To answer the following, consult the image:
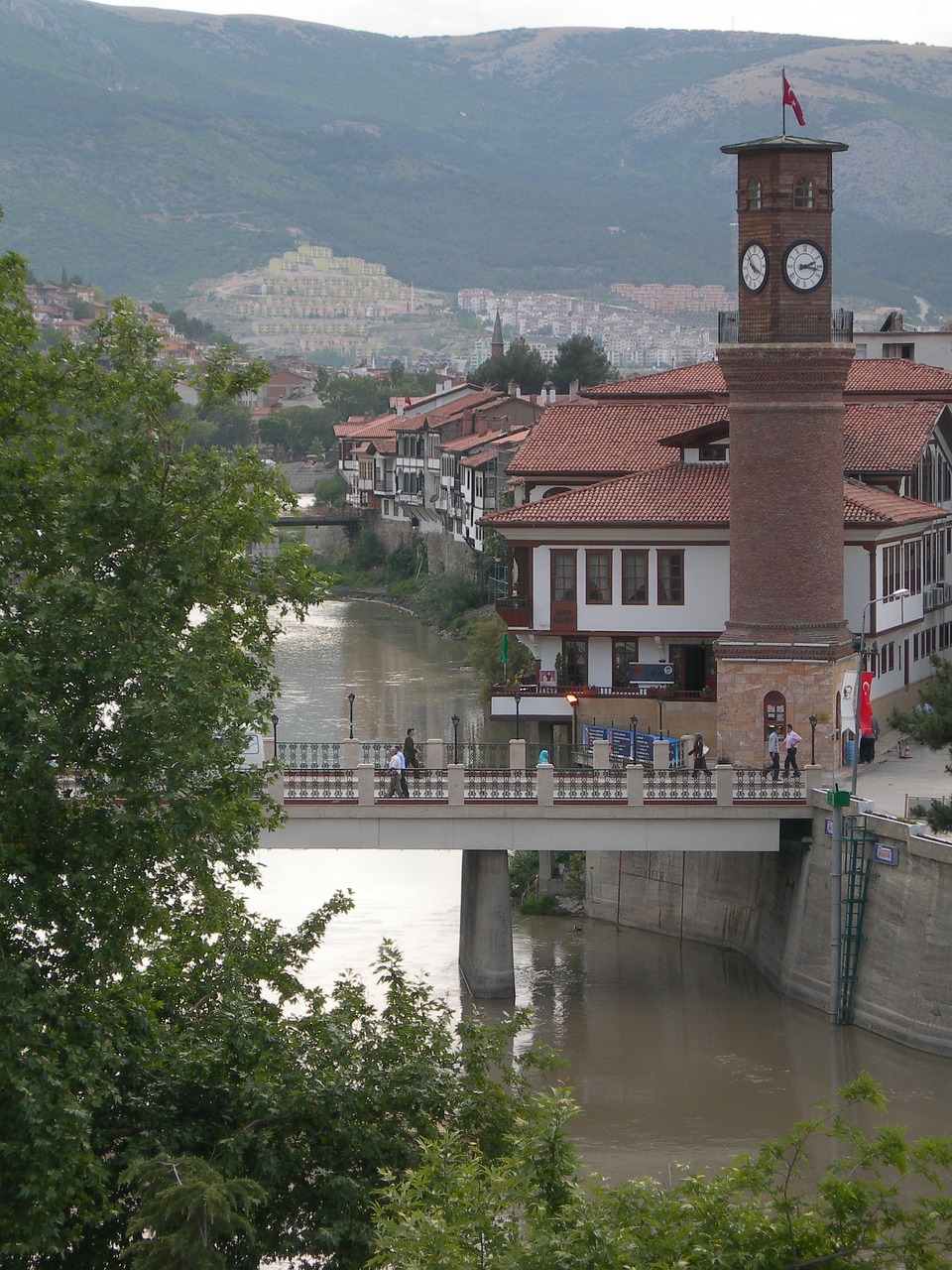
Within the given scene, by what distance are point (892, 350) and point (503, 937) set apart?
3754cm

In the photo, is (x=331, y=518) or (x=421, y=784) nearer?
(x=421, y=784)

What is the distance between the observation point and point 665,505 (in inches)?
1821

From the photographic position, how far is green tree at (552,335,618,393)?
124 metres

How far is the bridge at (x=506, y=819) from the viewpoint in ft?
122

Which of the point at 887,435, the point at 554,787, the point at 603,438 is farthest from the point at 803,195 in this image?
the point at 554,787

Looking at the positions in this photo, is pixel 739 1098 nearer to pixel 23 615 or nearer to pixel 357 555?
pixel 23 615

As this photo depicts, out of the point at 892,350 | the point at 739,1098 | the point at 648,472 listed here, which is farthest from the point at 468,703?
the point at 739,1098

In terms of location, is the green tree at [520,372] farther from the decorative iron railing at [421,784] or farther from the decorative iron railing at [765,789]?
the decorative iron railing at [765,789]

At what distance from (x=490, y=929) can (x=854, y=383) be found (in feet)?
78.0

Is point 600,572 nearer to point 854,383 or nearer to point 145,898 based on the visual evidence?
A: point 854,383

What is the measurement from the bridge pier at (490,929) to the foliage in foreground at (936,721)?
699cm

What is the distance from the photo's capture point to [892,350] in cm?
7025

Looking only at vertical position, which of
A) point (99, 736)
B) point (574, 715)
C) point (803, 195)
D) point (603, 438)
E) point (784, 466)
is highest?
point (803, 195)

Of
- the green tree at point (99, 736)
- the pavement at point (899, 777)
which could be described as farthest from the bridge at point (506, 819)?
the green tree at point (99, 736)
